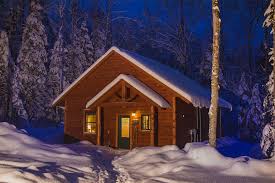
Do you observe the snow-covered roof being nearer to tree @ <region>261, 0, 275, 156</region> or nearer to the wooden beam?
the wooden beam

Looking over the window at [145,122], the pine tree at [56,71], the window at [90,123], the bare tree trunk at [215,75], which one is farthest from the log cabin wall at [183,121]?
the pine tree at [56,71]

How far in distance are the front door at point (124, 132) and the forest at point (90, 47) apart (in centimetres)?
1573

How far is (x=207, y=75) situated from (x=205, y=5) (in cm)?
790

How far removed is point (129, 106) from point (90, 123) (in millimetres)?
3666

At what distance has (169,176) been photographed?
14617mm

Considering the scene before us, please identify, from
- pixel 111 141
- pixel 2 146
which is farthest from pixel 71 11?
pixel 2 146

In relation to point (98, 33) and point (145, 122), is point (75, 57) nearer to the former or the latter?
point (98, 33)

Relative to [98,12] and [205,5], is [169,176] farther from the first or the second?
[98,12]

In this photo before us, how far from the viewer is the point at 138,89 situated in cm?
2569

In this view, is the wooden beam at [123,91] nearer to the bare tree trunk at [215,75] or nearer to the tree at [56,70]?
the bare tree trunk at [215,75]

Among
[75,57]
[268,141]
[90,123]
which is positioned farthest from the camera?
[75,57]

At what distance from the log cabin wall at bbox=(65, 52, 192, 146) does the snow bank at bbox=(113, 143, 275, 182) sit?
6.53 metres

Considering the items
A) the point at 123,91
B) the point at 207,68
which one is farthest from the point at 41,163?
the point at 207,68

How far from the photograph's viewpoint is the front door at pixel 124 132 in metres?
27.8
